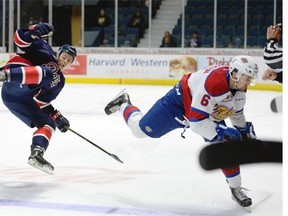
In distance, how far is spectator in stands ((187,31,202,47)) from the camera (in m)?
10.7

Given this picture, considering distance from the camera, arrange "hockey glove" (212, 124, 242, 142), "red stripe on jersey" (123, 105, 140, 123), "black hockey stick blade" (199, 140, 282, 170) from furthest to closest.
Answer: "red stripe on jersey" (123, 105, 140, 123)
"hockey glove" (212, 124, 242, 142)
"black hockey stick blade" (199, 140, 282, 170)

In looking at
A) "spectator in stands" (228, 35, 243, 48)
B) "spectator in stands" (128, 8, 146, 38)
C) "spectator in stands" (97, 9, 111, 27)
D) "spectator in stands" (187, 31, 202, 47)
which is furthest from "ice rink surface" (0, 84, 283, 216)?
"spectator in stands" (97, 9, 111, 27)

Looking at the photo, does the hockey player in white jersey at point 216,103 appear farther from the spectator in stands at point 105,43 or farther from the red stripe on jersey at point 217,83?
the spectator in stands at point 105,43

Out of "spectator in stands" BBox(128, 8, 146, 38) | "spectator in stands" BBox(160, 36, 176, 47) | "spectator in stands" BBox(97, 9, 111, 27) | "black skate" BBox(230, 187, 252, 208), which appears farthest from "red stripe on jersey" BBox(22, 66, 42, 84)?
"spectator in stands" BBox(97, 9, 111, 27)

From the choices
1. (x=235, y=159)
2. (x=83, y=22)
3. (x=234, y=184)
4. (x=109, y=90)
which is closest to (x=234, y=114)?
(x=234, y=184)

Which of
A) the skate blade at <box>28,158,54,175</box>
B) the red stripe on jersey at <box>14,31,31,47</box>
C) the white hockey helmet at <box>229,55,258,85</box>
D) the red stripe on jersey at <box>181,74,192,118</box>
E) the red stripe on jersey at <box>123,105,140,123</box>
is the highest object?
the red stripe on jersey at <box>14,31,31,47</box>

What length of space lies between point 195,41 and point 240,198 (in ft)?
27.8

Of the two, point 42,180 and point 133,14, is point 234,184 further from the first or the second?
point 133,14

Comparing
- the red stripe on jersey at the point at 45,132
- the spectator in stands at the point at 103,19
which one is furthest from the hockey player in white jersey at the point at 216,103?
the spectator in stands at the point at 103,19

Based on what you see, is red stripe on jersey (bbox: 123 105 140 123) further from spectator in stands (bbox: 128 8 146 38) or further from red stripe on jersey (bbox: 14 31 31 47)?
A: spectator in stands (bbox: 128 8 146 38)

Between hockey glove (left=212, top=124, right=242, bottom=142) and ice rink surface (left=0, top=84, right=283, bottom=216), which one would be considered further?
ice rink surface (left=0, top=84, right=283, bottom=216)

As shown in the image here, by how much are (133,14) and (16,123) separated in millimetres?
6877

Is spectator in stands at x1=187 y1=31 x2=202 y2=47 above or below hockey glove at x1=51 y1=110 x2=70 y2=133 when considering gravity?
above

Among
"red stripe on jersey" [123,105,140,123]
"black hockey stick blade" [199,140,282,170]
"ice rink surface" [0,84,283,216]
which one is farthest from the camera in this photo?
"red stripe on jersey" [123,105,140,123]
